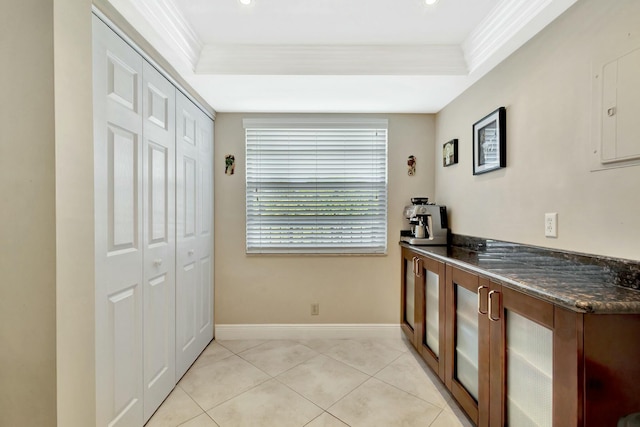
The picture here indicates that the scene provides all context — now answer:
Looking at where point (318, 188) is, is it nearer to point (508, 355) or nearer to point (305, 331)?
point (305, 331)

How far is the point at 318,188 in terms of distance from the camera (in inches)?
111

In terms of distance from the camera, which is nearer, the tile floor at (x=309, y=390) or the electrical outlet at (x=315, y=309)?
the tile floor at (x=309, y=390)

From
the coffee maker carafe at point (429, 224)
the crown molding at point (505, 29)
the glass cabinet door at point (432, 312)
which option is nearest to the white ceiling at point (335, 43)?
the crown molding at point (505, 29)

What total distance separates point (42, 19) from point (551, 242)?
7.81ft

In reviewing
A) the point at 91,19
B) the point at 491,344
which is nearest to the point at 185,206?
the point at 91,19

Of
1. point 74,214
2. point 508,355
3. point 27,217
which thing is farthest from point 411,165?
point 27,217

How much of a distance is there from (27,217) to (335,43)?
1.90 m

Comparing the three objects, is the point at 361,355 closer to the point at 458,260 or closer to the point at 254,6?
the point at 458,260

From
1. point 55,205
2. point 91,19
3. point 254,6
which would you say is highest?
point 254,6

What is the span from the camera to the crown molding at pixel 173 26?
1453 mm

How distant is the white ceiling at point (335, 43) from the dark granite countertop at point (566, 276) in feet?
3.92

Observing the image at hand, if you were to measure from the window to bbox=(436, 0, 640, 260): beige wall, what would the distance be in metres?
1.01

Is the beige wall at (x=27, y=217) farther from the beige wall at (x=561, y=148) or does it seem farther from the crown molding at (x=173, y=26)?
the beige wall at (x=561, y=148)

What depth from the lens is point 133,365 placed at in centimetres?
154
